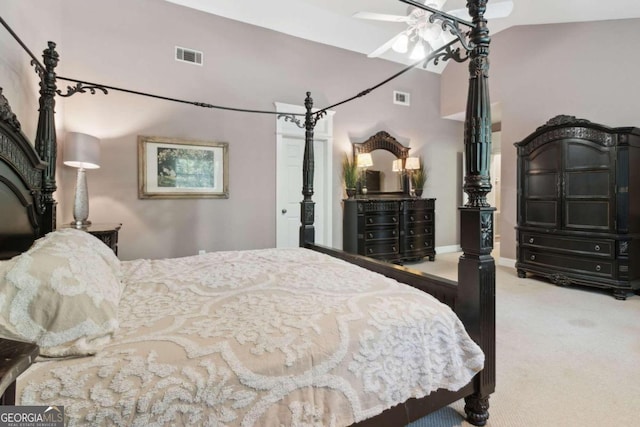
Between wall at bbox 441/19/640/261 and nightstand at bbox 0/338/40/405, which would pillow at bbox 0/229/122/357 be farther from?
wall at bbox 441/19/640/261

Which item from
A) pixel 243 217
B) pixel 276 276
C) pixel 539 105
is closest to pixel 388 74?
pixel 539 105

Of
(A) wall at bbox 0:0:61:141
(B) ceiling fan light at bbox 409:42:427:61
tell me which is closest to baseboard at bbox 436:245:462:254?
(B) ceiling fan light at bbox 409:42:427:61

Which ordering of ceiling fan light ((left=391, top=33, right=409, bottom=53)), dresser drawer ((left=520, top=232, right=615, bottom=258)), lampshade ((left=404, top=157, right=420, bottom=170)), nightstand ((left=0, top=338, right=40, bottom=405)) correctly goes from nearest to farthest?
1. nightstand ((left=0, top=338, right=40, bottom=405))
2. ceiling fan light ((left=391, top=33, right=409, bottom=53))
3. dresser drawer ((left=520, top=232, right=615, bottom=258))
4. lampshade ((left=404, top=157, right=420, bottom=170))

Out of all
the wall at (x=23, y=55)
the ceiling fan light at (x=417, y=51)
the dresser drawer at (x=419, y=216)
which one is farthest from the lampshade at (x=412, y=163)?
the wall at (x=23, y=55)

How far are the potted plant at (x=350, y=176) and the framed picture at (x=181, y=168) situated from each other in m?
1.91

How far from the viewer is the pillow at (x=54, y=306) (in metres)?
0.96

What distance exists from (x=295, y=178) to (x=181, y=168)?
1599 millimetres

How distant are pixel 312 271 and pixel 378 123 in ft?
14.0

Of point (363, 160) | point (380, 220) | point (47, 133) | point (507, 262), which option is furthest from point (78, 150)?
Result: point (507, 262)

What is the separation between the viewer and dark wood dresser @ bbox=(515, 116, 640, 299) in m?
3.59

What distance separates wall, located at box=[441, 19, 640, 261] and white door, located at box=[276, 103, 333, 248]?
9.41ft

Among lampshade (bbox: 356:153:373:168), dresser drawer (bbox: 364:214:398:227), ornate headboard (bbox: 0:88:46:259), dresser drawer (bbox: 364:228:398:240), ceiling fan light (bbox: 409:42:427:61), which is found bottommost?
dresser drawer (bbox: 364:228:398:240)

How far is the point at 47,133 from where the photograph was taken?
2227 mm

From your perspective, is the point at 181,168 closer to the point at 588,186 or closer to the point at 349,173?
the point at 349,173
